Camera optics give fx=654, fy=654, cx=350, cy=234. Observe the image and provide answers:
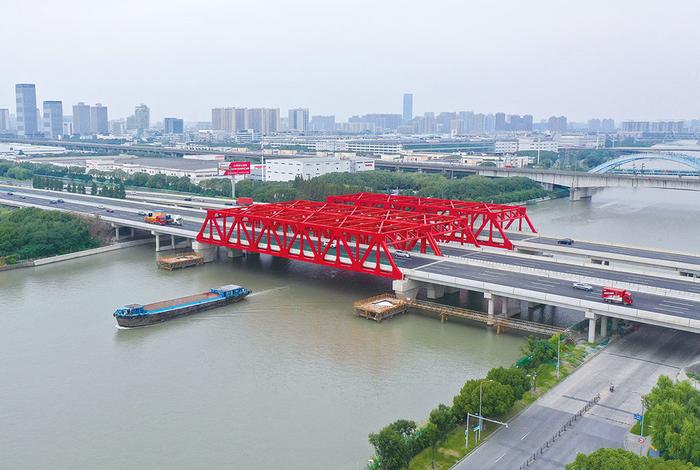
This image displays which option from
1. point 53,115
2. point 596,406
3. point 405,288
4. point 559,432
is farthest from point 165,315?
point 53,115

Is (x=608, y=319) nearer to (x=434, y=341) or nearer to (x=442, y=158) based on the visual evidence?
(x=434, y=341)

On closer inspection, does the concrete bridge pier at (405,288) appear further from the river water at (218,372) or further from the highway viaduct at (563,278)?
the river water at (218,372)

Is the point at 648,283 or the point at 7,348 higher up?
the point at 648,283

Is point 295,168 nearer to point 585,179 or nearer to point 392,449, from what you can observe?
point 585,179

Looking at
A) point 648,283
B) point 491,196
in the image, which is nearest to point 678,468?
point 648,283

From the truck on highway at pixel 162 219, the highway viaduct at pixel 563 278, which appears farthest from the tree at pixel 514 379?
the truck on highway at pixel 162 219

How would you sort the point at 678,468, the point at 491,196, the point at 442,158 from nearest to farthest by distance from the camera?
the point at 678,468 < the point at 491,196 < the point at 442,158
